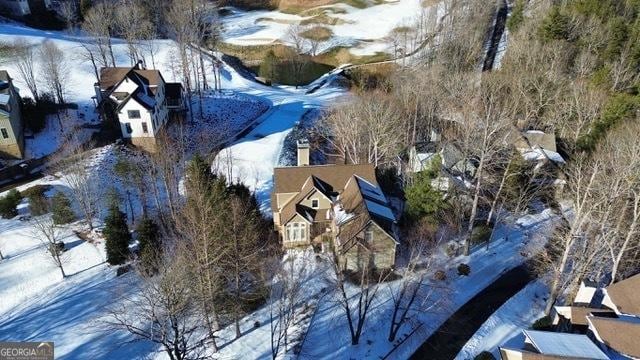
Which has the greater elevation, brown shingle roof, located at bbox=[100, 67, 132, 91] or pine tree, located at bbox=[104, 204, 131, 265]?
brown shingle roof, located at bbox=[100, 67, 132, 91]

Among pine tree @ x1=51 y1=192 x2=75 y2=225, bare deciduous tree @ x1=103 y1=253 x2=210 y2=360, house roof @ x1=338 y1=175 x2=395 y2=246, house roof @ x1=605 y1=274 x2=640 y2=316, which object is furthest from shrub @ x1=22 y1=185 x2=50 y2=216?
house roof @ x1=605 y1=274 x2=640 y2=316

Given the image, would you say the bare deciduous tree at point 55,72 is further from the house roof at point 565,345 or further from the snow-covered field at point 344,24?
the house roof at point 565,345

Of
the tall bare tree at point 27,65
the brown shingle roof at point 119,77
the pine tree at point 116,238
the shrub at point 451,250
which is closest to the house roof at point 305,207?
the shrub at point 451,250

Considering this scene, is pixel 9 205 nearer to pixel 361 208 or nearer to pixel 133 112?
pixel 133 112

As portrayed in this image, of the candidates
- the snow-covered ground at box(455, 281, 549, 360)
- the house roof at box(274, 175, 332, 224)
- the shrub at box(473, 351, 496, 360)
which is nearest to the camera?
the shrub at box(473, 351, 496, 360)

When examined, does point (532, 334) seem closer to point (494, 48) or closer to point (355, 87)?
point (355, 87)

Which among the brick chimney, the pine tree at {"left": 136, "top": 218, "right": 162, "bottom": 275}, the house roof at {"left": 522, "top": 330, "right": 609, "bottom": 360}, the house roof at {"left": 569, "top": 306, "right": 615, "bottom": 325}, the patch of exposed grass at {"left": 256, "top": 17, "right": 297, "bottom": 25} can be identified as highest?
the patch of exposed grass at {"left": 256, "top": 17, "right": 297, "bottom": 25}

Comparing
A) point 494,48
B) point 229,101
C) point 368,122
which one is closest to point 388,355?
point 368,122

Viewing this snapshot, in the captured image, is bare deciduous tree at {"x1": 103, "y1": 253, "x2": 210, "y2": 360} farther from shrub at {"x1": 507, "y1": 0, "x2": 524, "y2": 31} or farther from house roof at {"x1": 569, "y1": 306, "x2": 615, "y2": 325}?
shrub at {"x1": 507, "y1": 0, "x2": 524, "y2": 31}
